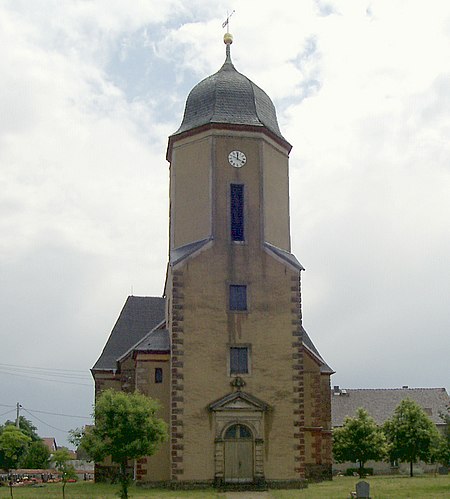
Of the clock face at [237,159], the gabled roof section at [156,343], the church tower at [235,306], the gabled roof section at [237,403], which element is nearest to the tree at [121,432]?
the church tower at [235,306]

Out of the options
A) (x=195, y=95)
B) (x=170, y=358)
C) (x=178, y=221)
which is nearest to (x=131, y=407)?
(x=170, y=358)

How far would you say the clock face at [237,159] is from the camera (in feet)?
128

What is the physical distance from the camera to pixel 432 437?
5753 cm

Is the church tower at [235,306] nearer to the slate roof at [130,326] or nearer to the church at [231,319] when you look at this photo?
the church at [231,319]

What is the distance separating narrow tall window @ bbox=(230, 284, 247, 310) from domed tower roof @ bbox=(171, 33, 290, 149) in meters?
7.91

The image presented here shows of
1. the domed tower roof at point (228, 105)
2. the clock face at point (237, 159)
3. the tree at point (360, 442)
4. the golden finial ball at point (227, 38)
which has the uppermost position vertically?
the golden finial ball at point (227, 38)

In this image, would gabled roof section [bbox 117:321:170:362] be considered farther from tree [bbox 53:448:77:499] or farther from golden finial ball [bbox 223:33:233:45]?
golden finial ball [bbox 223:33:233:45]

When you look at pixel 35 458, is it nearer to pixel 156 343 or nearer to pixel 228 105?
pixel 156 343

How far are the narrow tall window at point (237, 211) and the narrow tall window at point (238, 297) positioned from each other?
2372mm

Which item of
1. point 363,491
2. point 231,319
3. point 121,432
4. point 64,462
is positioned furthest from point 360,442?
point 64,462

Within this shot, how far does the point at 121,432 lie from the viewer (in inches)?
1200

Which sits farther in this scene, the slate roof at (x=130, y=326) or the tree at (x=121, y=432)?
the slate roof at (x=130, y=326)

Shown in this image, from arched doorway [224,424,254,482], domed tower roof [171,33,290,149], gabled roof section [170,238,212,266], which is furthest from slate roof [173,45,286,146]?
arched doorway [224,424,254,482]

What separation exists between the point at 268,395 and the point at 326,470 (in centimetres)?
819
